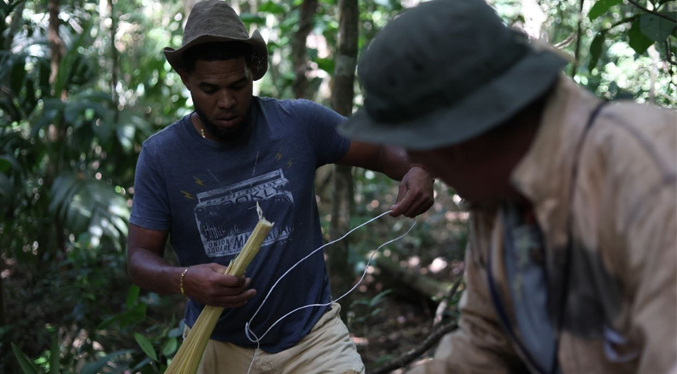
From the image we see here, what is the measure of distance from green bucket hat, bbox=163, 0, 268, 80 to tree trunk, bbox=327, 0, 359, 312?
1.23m

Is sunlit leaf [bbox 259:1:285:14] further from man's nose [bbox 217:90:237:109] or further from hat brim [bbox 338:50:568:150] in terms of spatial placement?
hat brim [bbox 338:50:568:150]

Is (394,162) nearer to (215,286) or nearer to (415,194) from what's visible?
(415,194)

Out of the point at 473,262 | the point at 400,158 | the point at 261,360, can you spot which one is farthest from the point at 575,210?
the point at 261,360

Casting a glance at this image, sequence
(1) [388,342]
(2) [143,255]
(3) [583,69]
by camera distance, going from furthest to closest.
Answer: (3) [583,69], (1) [388,342], (2) [143,255]

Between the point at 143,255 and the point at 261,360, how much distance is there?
0.67 m

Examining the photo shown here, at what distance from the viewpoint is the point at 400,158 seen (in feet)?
10.3

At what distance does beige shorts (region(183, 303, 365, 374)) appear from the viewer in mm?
3057

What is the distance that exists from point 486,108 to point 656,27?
213cm

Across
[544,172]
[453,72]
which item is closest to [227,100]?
[453,72]

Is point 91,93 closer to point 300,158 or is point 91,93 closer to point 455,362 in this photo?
point 300,158

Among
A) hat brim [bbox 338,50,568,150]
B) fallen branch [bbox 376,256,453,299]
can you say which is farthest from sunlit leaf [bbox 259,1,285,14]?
hat brim [bbox 338,50,568,150]

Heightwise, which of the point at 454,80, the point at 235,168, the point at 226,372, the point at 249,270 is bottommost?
the point at 226,372

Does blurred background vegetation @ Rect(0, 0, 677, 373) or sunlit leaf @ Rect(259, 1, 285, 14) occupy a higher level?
sunlit leaf @ Rect(259, 1, 285, 14)

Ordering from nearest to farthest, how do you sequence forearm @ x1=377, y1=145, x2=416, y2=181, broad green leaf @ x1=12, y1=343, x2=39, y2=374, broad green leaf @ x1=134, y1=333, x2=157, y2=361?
forearm @ x1=377, y1=145, x2=416, y2=181
broad green leaf @ x1=12, y1=343, x2=39, y2=374
broad green leaf @ x1=134, y1=333, x2=157, y2=361
